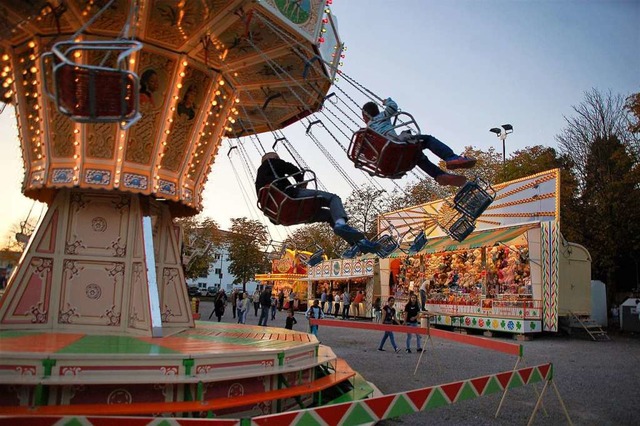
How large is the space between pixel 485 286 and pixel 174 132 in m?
16.0

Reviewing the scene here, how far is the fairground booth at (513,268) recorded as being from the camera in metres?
18.1

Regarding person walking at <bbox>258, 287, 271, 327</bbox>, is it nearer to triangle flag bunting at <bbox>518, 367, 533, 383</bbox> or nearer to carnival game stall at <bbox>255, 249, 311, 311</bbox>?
triangle flag bunting at <bbox>518, 367, 533, 383</bbox>

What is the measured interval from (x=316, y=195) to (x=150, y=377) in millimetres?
3713

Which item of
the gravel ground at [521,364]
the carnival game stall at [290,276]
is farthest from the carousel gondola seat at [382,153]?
the carnival game stall at [290,276]

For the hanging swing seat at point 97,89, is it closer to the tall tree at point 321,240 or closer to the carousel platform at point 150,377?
the carousel platform at point 150,377

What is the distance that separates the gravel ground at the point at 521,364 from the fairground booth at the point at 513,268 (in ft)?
4.50

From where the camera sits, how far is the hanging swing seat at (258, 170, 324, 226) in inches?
313

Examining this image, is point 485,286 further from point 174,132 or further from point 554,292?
point 174,132

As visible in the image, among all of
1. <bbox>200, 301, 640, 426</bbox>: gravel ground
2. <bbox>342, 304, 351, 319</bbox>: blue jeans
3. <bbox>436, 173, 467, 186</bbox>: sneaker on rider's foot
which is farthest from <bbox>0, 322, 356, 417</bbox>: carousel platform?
<bbox>342, 304, 351, 319</bbox>: blue jeans

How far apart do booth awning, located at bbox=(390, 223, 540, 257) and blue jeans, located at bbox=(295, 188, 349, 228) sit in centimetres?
1234

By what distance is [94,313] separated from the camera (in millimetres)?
8117

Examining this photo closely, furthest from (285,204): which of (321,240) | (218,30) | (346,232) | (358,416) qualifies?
(321,240)

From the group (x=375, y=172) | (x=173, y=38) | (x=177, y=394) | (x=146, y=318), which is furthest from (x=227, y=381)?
(x=173, y=38)

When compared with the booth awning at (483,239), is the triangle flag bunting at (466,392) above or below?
below
